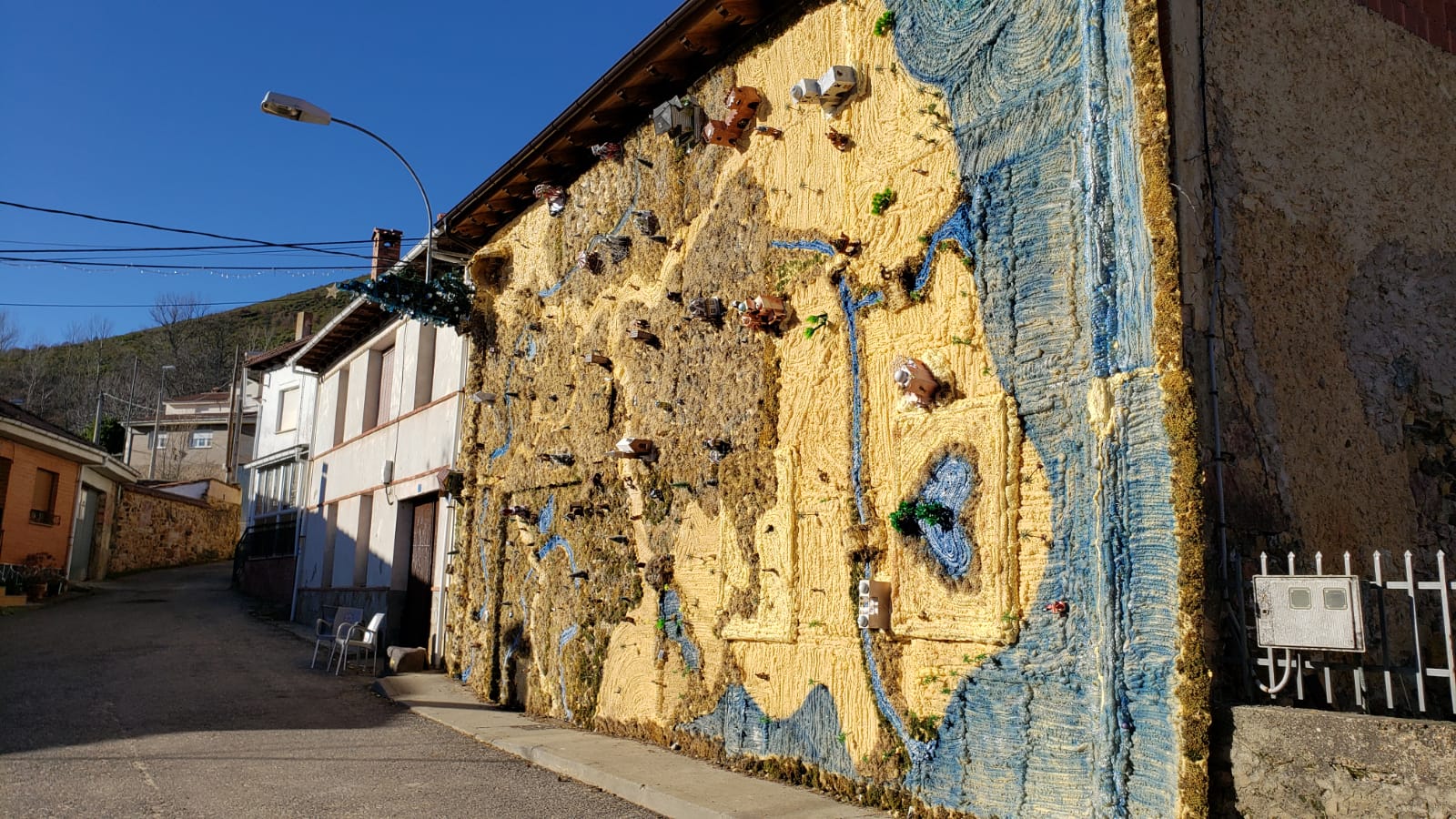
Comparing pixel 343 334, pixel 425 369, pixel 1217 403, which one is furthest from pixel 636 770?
pixel 343 334

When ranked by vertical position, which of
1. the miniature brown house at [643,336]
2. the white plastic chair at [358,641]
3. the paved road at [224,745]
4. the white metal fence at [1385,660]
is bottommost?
the paved road at [224,745]

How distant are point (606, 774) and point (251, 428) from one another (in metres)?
50.8

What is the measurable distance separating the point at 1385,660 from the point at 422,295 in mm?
11576

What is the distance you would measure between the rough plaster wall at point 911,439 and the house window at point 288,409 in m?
17.7

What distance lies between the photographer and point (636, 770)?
791 cm

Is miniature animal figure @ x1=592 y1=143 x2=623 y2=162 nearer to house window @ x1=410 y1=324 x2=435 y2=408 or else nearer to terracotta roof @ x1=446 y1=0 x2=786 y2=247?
terracotta roof @ x1=446 y1=0 x2=786 y2=247

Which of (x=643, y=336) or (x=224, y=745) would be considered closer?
(x=224, y=745)

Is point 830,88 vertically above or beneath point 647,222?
above

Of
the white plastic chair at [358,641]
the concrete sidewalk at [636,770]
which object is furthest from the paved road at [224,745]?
the white plastic chair at [358,641]

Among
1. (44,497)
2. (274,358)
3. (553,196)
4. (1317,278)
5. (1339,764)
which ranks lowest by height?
(1339,764)

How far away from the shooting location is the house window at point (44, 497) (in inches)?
963

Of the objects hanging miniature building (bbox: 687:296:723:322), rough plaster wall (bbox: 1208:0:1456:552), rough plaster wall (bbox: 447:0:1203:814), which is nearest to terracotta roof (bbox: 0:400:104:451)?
rough plaster wall (bbox: 447:0:1203:814)

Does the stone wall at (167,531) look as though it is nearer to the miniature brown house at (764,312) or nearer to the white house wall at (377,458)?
the white house wall at (377,458)

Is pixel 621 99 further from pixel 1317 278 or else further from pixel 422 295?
pixel 1317 278
